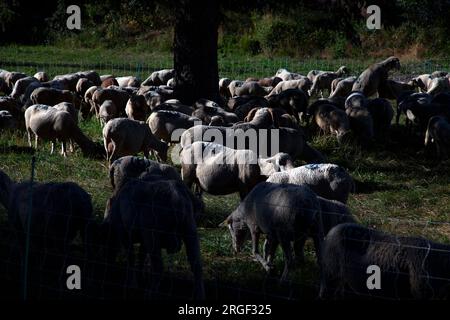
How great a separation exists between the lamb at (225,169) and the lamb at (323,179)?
1.79 ft

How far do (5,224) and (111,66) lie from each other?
2361 cm

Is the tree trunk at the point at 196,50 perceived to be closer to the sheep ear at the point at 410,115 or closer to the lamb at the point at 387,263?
the sheep ear at the point at 410,115

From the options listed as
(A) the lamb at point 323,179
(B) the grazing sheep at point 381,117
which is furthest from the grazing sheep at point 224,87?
(A) the lamb at point 323,179

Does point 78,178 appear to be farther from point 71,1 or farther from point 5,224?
point 71,1

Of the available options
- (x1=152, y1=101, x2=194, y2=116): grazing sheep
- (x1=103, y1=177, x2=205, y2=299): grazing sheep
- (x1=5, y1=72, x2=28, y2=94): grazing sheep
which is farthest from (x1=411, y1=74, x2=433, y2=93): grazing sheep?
(x1=103, y1=177, x2=205, y2=299): grazing sheep

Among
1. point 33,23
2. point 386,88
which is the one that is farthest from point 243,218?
point 33,23

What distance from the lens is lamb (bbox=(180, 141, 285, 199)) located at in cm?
1138

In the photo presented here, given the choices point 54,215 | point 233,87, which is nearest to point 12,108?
point 233,87

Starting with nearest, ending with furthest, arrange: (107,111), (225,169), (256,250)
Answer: (256,250) < (225,169) < (107,111)

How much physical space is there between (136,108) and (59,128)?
246 centimetres

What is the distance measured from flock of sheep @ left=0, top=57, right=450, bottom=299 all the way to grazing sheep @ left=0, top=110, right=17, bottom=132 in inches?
1.2

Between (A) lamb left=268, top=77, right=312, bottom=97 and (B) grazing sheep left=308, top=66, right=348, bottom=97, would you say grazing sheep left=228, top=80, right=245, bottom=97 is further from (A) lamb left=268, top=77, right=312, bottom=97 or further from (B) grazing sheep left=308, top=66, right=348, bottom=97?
(B) grazing sheep left=308, top=66, right=348, bottom=97

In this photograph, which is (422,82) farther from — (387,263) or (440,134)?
(387,263)

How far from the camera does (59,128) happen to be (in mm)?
15188
